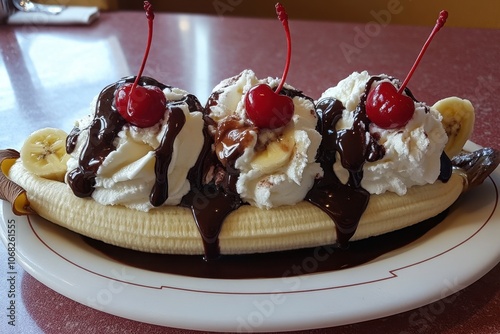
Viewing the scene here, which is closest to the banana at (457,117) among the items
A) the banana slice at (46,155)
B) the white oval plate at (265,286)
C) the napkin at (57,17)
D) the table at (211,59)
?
the white oval plate at (265,286)

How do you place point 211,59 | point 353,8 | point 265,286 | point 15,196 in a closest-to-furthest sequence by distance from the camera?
point 265,286
point 15,196
point 211,59
point 353,8

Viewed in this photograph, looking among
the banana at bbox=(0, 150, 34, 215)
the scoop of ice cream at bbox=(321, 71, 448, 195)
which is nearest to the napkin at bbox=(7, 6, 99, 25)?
the banana at bbox=(0, 150, 34, 215)

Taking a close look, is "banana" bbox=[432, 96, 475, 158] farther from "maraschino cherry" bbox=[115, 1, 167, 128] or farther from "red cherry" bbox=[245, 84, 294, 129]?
"maraschino cherry" bbox=[115, 1, 167, 128]

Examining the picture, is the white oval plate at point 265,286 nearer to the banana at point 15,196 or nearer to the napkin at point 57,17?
the banana at point 15,196

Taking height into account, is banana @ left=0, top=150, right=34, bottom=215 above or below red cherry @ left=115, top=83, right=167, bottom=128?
below

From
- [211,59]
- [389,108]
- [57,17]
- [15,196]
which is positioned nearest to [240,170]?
[389,108]

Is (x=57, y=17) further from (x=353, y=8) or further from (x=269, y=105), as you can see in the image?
(x=269, y=105)
